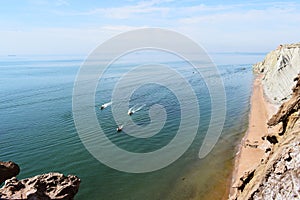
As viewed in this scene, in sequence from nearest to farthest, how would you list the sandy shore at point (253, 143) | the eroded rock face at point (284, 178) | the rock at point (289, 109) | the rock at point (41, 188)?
the eroded rock face at point (284, 178), the rock at point (41, 188), the rock at point (289, 109), the sandy shore at point (253, 143)

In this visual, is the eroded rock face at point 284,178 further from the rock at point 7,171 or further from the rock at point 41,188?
the rock at point 7,171

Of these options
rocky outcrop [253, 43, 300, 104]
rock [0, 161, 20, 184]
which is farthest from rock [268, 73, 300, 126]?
rocky outcrop [253, 43, 300, 104]

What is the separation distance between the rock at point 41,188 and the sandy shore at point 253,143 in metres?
10.9

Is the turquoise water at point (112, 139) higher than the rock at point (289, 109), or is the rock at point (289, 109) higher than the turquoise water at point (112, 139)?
the rock at point (289, 109)

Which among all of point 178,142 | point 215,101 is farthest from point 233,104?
point 178,142

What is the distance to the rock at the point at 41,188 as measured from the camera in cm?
992

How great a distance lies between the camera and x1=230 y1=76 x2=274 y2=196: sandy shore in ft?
87.0

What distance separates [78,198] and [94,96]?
43.2m

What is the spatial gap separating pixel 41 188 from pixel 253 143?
1116 inches

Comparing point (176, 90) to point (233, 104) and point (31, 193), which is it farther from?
point (31, 193)

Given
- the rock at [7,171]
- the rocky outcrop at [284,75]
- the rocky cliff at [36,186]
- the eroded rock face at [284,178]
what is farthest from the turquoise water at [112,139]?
the eroded rock face at [284,178]

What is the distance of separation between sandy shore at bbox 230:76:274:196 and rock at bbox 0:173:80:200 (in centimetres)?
1092

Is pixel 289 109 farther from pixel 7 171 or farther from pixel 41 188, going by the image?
pixel 7 171

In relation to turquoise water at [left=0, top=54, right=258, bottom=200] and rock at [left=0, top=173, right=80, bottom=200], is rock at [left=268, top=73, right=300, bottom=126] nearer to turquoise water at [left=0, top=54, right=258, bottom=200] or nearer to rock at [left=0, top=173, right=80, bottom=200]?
turquoise water at [left=0, top=54, right=258, bottom=200]
